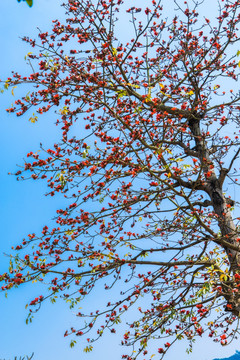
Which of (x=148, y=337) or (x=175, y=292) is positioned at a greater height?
(x=175, y=292)

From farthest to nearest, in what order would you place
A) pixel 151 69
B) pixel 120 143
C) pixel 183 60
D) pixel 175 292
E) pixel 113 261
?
pixel 151 69
pixel 183 60
pixel 175 292
pixel 113 261
pixel 120 143

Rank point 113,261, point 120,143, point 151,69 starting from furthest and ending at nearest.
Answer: point 151,69, point 113,261, point 120,143

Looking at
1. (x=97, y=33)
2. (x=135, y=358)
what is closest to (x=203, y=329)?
(x=135, y=358)

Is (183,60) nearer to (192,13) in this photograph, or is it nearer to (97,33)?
(192,13)

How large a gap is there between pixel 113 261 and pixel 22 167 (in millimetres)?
2413

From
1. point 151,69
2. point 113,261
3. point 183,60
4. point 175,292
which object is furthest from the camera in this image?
point 151,69

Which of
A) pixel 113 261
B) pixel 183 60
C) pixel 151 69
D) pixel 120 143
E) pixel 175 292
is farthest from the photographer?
pixel 151 69

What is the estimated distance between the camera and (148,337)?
24.2 feet

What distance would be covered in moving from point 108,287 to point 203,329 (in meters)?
1.93

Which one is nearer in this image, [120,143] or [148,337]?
[120,143]

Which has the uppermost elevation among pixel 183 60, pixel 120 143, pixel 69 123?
pixel 183 60

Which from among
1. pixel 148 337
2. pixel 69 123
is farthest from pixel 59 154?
pixel 148 337

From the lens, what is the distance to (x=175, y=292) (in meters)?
7.54

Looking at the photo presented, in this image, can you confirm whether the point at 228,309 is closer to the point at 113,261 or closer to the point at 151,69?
the point at 113,261
